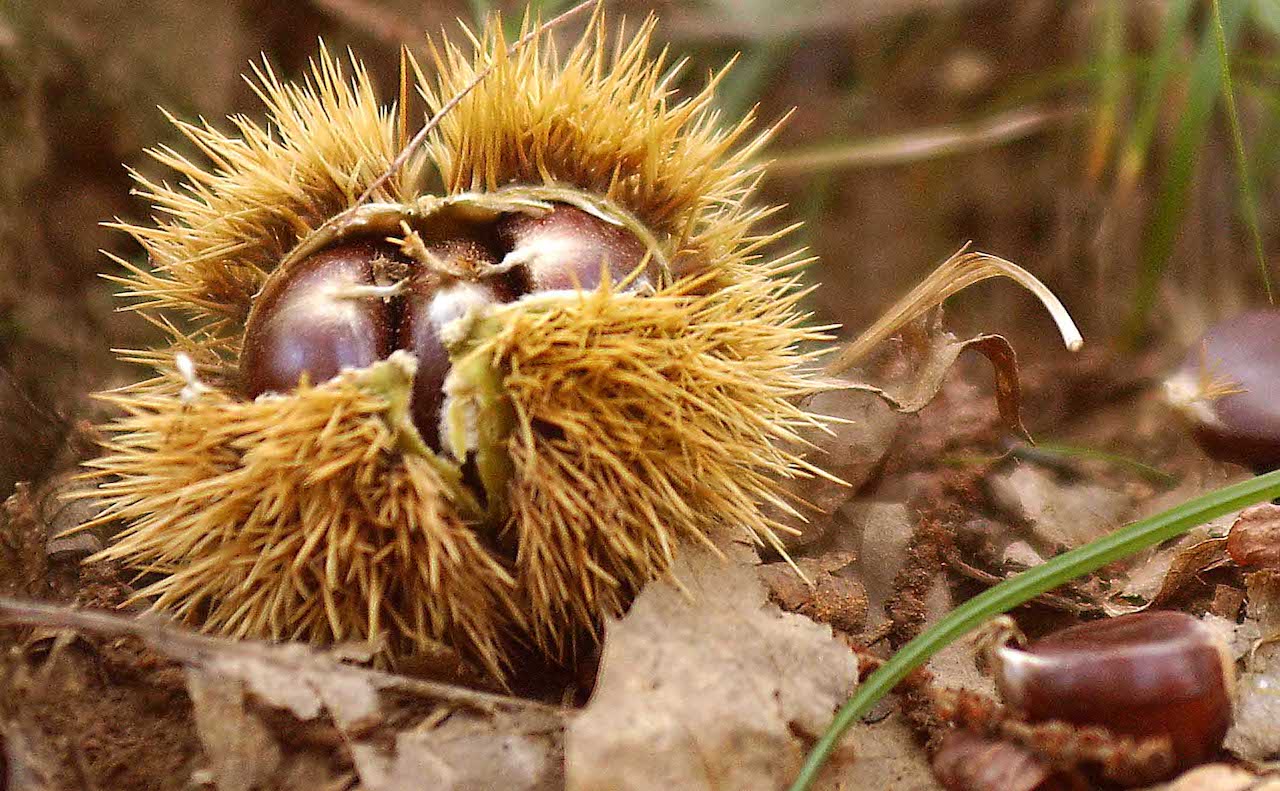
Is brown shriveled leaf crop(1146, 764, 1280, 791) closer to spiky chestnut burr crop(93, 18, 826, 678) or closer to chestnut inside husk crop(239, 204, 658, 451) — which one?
spiky chestnut burr crop(93, 18, 826, 678)

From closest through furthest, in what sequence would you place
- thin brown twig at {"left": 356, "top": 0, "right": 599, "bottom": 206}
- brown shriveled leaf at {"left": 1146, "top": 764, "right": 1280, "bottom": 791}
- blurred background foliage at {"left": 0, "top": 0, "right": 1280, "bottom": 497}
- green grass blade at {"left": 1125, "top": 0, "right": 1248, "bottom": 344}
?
brown shriveled leaf at {"left": 1146, "top": 764, "right": 1280, "bottom": 791} → thin brown twig at {"left": 356, "top": 0, "right": 599, "bottom": 206} → green grass blade at {"left": 1125, "top": 0, "right": 1248, "bottom": 344} → blurred background foliage at {"left": 0, "top": 0, "right": 1280, "bottom": 497}

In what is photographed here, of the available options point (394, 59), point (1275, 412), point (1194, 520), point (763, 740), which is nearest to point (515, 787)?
point (763, 740)

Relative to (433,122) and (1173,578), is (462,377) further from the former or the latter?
(1173,578)

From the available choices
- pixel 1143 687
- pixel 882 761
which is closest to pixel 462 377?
pixel 882 761

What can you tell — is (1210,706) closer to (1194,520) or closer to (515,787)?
(1194,520)

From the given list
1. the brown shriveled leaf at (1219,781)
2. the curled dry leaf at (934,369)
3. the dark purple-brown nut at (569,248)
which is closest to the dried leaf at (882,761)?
the brown shriveled leaf at (1219,781)

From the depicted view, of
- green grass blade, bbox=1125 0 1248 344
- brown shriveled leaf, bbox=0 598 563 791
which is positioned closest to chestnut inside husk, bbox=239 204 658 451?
brown shriveled leaf, bbox=0 598 563 791
